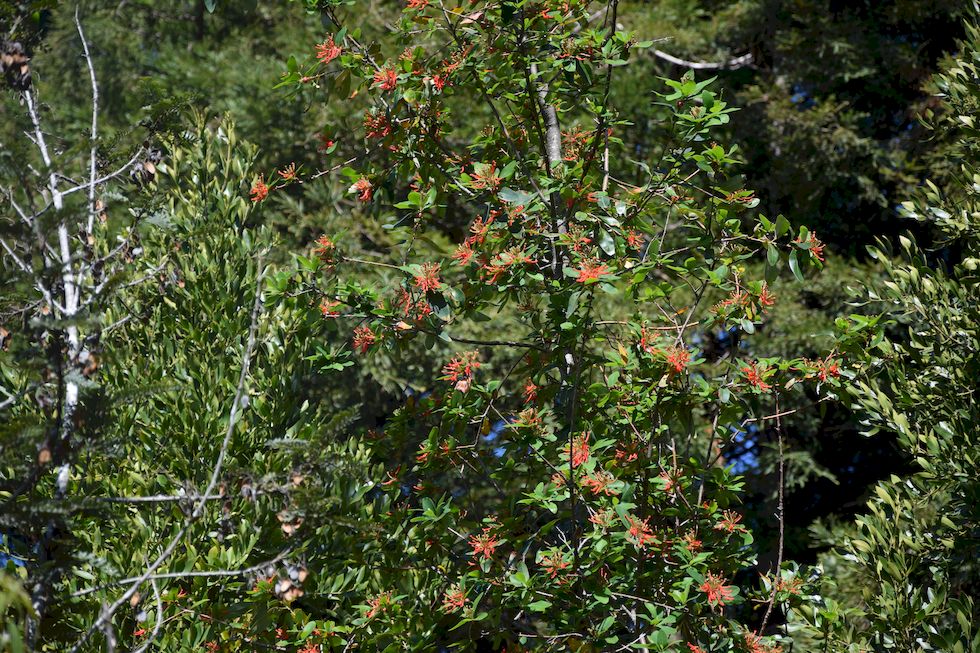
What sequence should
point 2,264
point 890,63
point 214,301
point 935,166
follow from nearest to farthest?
point 2,264 → point 214,301 → point 935,166 → point 890,63

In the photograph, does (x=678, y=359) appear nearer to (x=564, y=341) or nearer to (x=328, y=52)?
(x=564, y=341)

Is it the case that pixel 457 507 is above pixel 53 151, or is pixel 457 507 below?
below

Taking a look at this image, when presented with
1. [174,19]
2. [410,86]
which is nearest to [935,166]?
[410,86]

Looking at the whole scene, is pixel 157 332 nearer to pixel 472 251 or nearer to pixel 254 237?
pixel 254 237

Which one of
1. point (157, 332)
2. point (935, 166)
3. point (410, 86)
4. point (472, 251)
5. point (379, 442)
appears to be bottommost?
point (935, 166)

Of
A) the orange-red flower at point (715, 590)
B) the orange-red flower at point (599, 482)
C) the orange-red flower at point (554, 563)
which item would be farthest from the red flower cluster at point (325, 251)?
the orange-red flower at point (715, 590)

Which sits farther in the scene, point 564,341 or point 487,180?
point 487,180

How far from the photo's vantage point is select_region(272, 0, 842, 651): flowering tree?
427 cm

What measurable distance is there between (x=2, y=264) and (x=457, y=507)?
2213 mm

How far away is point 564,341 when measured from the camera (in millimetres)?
4367

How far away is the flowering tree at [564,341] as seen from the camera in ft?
14.0

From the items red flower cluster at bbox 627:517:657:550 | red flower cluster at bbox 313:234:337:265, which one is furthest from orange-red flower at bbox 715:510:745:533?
red flower cluster at bbox 313:234:337:265

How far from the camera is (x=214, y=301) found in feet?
21.0

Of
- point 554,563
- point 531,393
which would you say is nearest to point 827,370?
point 531,393
